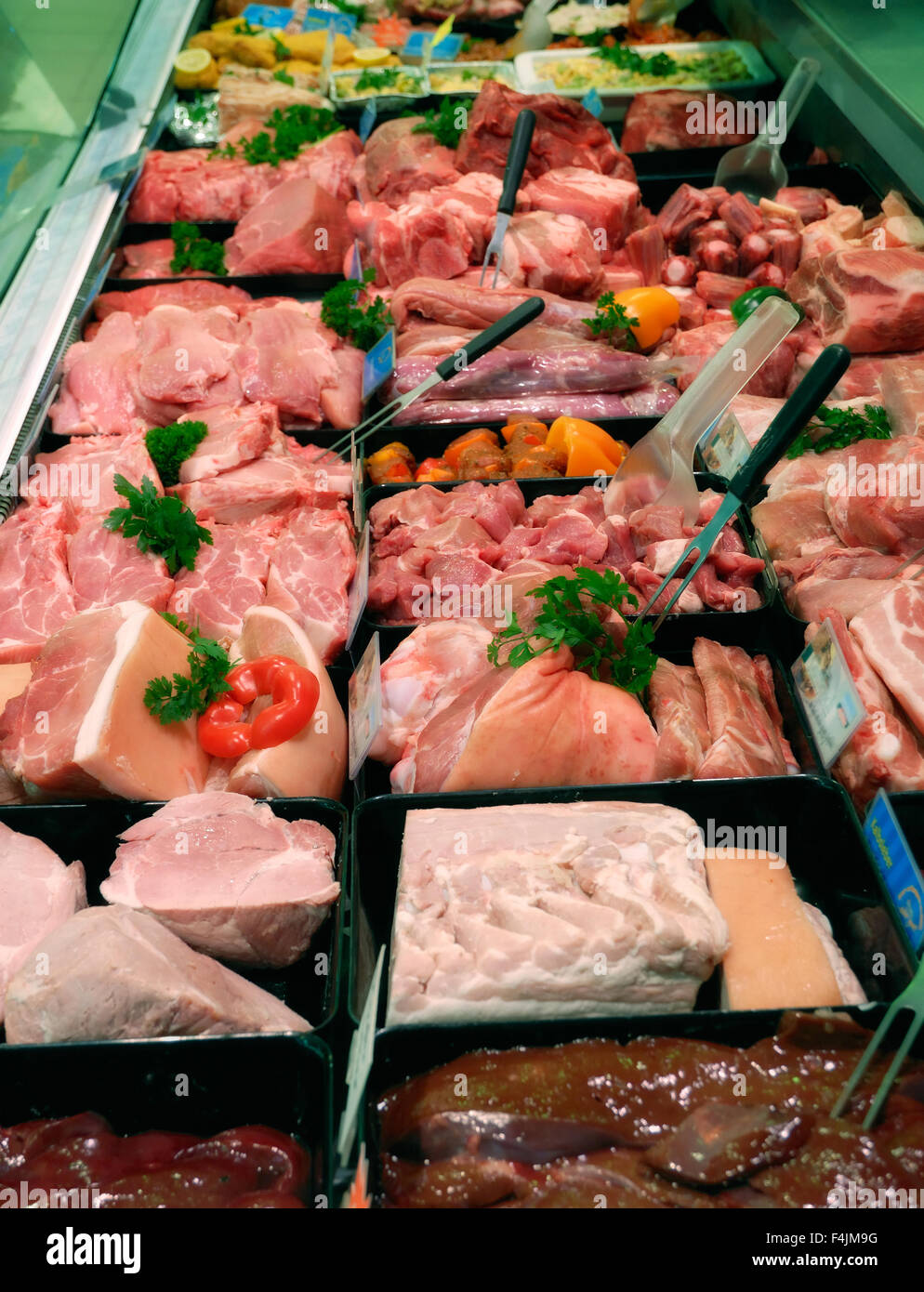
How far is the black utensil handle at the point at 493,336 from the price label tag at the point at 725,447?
80 centimetres

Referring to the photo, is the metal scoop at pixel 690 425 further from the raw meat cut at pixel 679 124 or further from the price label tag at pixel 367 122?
the price label tag at pixel 367 122

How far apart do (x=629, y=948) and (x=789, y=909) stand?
455mm

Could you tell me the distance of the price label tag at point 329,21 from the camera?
634 cm

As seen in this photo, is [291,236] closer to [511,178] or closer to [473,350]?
[511,178]

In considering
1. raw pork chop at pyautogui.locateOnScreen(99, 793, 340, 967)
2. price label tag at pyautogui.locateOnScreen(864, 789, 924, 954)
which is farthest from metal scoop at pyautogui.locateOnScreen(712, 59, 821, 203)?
raw pork chop at pyautogui.locateOnScreen(99, 793, 340, 967)

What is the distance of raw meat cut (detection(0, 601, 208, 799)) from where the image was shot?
2.31 metres

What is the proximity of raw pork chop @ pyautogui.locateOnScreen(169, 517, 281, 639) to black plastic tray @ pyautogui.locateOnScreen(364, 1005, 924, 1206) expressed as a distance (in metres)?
1.46

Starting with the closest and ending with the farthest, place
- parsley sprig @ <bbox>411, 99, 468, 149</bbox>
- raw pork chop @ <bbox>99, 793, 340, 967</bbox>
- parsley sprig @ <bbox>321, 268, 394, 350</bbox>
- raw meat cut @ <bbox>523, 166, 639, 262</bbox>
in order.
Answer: raw pork chop @ <bbox>99, 793, 340, 967</bbox> < parsley sprig @ <bbox>321, 268, 394, 350</bbox> < raw meat cut @ <bbox>523, 166, 639, 262</bbox> < parsley sprig @ <bbox>411, 99, 468, 149</bbox>

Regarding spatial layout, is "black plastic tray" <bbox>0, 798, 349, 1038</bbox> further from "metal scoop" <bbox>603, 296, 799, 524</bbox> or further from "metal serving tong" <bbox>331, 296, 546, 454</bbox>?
"metal serving tong" <bbox>331, 296, 546, 454</bbox>

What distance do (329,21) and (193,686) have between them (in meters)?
5.75

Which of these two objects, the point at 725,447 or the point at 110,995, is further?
the point at 725,447

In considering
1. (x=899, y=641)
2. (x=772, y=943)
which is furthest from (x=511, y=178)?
(x=772, y=943)

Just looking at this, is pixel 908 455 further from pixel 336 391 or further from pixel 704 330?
pixel 336 391

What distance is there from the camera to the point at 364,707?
8.59 ft
